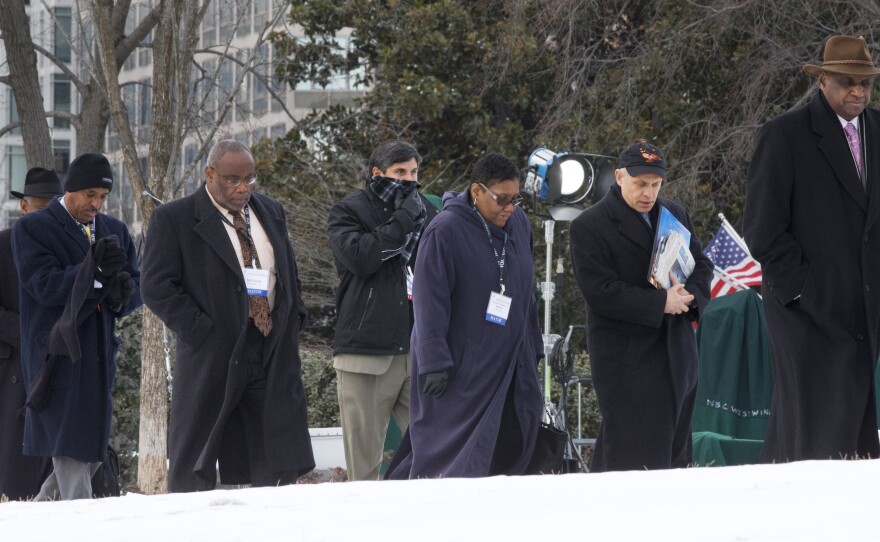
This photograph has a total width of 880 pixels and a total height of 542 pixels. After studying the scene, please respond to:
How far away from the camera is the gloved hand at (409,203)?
852 centimetres

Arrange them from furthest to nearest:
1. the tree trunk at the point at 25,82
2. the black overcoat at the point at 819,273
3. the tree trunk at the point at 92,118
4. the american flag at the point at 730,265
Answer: the tree trunk at the point at 92,118 < the tree trunk at the point at 25,82 < the american flag at the point at 730,265 < the black overcoat at the point at 819,273

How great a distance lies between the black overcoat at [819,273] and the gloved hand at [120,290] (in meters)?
3.06

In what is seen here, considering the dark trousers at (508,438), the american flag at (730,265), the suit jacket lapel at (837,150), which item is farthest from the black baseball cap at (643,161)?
the american flag at (730,265)

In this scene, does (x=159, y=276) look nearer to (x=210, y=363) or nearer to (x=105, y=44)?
(x=210, y=363)

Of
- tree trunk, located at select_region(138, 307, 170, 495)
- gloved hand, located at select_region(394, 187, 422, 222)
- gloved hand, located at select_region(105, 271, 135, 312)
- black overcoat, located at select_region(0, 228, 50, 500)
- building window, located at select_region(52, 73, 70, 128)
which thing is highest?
gloved hand, located at select_region(394, 187, 422, 222)

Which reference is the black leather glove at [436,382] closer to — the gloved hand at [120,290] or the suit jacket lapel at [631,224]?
the suit jacket lapel at [631,224]

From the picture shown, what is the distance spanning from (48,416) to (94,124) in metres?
11.7

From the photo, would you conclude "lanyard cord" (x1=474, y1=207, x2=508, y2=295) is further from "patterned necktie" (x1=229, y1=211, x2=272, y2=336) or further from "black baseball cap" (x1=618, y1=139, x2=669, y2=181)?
"patterned necktie" (x1=229, y1=211, x2=272, y2=336)

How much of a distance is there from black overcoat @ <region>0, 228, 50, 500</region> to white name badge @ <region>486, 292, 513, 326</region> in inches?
105

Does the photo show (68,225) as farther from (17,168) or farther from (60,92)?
(17,168)

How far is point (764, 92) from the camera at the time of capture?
54.3 ft

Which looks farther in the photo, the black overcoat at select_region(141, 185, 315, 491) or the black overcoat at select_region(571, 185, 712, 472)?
the black overcoat at select_region(571, 185, 712, 472)

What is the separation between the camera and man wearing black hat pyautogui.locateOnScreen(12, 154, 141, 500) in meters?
7.89

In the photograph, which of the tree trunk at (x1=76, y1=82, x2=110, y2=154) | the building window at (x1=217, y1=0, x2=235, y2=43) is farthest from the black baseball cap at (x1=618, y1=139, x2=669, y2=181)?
the tree trunk at (x1=76, y1=82, x2=110, y2=154)
